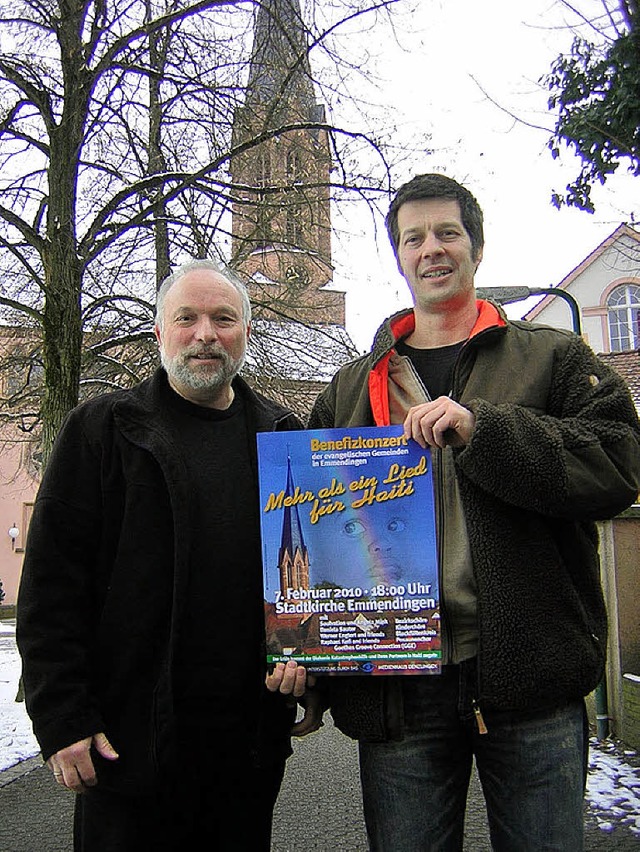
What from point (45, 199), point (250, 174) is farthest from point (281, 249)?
point (45, 199)

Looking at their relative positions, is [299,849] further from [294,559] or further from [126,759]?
[294,559]

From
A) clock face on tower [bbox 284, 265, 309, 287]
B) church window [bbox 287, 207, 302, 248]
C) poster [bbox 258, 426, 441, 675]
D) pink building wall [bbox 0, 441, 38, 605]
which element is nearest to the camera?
poster [bbox 258, 426, 441, 675]

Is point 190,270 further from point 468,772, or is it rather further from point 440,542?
point 468,772

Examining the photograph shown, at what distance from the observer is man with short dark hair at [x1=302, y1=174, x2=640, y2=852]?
204 cm

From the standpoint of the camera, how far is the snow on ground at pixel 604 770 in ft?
16.2

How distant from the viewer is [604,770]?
5.80m

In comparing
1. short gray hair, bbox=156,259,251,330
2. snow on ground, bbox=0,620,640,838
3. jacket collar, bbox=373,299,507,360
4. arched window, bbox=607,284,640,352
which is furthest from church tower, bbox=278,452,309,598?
arched window, bbox=607,284,640,352

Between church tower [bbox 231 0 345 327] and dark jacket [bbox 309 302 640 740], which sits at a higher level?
church tower [bbox 231 0 345 327]

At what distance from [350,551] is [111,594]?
70 centimetres

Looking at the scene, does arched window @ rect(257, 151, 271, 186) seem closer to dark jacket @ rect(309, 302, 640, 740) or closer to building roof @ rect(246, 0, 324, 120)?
building roof @ rect(246, 0, 324, 120)

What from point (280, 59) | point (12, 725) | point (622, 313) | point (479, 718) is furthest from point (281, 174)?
point (622, 313)

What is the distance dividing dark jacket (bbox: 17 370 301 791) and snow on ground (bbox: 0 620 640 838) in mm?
3254

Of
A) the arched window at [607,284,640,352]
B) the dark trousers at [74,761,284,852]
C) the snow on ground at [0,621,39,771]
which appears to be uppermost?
the arched window at [607,284,640,352]

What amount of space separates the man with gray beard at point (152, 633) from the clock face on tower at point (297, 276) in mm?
10503
